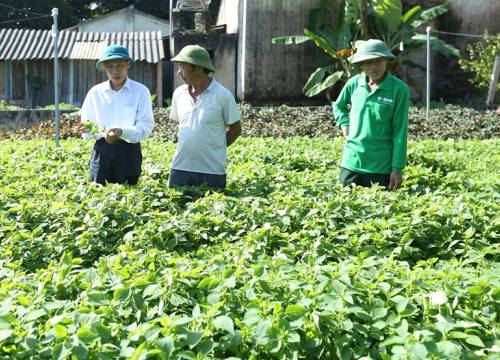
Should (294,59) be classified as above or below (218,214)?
above

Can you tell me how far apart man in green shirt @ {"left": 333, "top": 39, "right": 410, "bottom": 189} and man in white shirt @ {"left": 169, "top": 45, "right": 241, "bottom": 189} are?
100 centimetres

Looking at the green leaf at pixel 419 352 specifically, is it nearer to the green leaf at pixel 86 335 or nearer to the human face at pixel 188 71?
the green leaf at pixel 86 335

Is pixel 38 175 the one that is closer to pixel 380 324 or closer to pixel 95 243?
pixel 95 243

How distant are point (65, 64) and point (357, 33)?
876 centimetres

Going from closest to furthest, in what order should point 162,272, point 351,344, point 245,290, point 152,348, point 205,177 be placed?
point 152,348 < point 351,344 < point 245,290 < point 162,272 < point 205,177

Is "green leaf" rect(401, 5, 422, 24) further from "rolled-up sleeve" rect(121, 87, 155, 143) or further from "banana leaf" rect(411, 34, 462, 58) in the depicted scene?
"rolled-up sleeve" rect(121, 87, 155, 143)

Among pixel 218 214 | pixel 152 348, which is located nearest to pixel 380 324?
pixel 152 348

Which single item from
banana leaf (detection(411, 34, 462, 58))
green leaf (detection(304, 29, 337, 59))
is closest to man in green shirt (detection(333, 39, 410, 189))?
green leaf (detection(304, 29, 337, 59))

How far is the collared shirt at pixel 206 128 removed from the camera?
575cm

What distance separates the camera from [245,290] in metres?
2.96

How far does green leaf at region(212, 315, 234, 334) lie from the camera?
8.52 feet

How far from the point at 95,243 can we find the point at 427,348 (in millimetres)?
2508

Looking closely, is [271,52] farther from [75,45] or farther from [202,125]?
[202,125]

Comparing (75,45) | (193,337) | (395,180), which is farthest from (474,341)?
(75,45)
